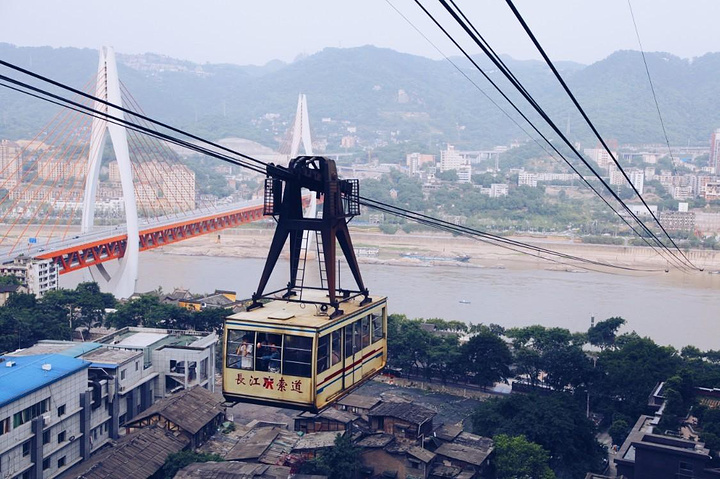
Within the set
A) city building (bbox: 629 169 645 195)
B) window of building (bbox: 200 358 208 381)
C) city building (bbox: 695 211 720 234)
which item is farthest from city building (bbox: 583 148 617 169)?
window of building (bbox: 200 358 208 381)

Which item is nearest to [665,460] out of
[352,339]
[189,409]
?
[352,339]

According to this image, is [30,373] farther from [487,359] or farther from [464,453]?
[487,359]

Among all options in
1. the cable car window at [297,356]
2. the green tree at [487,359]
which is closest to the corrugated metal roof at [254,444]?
the green tree at [487,359]

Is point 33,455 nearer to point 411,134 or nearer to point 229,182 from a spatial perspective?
point 229,182

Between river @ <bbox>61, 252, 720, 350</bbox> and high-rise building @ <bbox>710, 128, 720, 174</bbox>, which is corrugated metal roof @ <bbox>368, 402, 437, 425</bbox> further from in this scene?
high-rise building @ <bbox>710, 128, 720, 174</bbox>

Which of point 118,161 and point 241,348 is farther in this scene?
point 118,161

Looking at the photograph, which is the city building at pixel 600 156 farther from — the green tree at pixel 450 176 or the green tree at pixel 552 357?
the green tree at pixel 552 357
